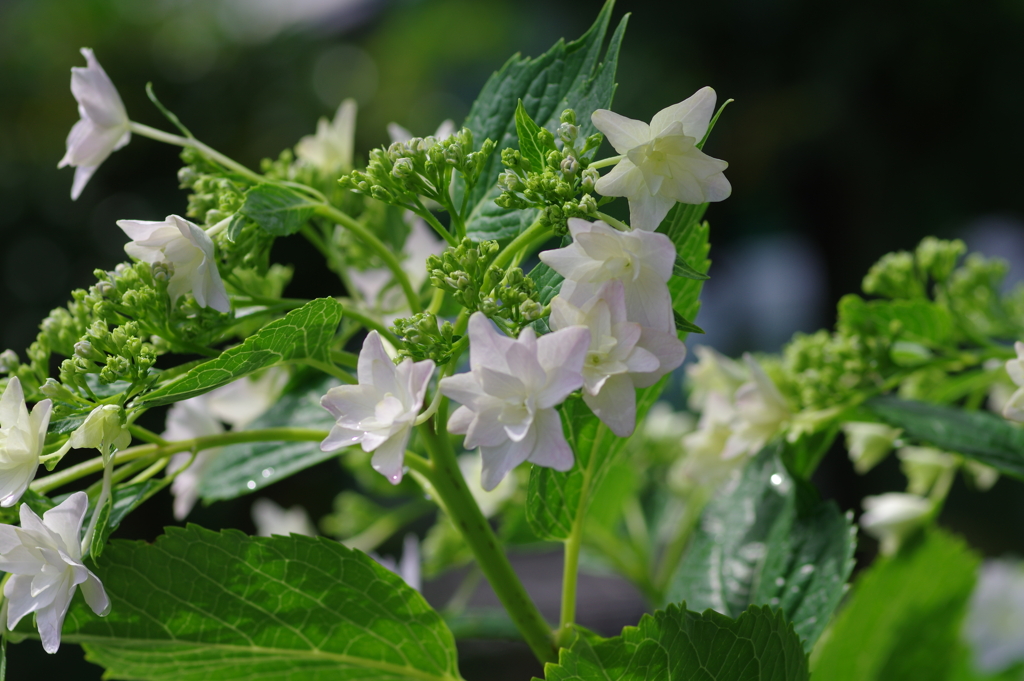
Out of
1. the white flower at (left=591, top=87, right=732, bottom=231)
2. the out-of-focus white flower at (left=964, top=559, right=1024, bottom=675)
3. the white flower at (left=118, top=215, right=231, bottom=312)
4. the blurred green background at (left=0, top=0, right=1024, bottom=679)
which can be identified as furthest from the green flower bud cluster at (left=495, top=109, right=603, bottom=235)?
the blurred green background at (left=0, top=0, right=1024, bottom=679)

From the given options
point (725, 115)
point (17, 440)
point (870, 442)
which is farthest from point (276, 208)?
point (725, 115)

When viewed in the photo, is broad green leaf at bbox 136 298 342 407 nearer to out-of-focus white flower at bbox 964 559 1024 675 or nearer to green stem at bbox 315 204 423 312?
green stem at bbox 315 204 423 312

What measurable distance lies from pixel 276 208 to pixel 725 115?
3787 mm

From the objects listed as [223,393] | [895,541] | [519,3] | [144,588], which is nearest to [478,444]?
[144,588]

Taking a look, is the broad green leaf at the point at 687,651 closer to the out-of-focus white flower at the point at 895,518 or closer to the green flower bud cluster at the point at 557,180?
the green flower bud cluster at the point at 557,180

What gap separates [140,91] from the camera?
3334 millimetres

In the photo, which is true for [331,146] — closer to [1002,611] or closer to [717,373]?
[717,373]

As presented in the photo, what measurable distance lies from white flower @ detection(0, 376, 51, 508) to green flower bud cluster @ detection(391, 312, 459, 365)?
6.0 inches

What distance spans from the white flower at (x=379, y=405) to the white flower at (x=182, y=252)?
0.26ft

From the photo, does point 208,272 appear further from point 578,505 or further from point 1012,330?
point 1012,330

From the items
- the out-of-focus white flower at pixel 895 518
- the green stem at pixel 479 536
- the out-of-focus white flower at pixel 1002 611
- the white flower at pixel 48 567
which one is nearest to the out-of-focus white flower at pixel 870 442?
the out-of-focus white flower at pixel 895 518

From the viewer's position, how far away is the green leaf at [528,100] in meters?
0.40

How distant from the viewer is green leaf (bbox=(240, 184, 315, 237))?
14.6 inches

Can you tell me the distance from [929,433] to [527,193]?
0.34 m
